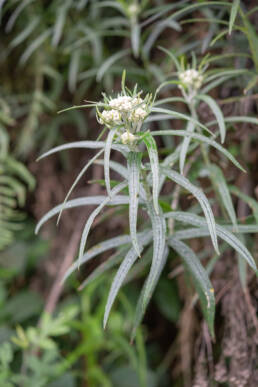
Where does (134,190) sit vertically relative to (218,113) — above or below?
below

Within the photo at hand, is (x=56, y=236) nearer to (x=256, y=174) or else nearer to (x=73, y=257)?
(x=73, y=257)

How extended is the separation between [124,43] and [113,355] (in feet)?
3.85

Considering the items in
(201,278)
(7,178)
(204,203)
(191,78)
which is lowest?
(201,278)

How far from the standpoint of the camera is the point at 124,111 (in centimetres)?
56

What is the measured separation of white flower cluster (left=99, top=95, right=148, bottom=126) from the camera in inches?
21.8

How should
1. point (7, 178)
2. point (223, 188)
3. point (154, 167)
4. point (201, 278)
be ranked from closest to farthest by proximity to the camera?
point (154, 167) → point (201, 278) → point (223, 188) → point (7, 178)

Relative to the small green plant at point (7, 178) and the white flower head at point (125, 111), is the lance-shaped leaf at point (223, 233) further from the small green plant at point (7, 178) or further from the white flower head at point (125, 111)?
the small green plant at point (7, 178)

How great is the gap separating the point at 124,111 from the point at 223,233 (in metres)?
0.24

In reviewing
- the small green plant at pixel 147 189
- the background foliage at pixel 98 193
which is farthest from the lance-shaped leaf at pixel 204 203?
the background foliage at pixel 98 193

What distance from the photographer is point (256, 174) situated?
3.66 ft

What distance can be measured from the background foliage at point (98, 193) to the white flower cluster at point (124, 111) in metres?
0.30

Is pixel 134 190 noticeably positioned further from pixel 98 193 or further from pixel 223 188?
pixel 98 193

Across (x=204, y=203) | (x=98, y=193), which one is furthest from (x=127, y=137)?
(x=98, y=193)

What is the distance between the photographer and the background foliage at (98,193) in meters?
0.97
